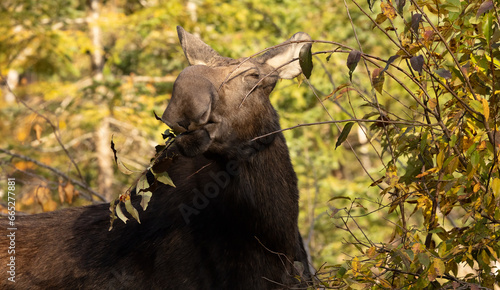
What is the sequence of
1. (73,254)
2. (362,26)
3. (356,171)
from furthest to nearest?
(356,171)
(362,26)
(73,254)

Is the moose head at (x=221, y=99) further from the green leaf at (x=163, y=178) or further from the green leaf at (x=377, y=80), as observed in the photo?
the green leaf at (x=377, y=80)

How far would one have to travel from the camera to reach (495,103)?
3855 mm

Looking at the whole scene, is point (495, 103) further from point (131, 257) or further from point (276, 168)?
point (131, 257)

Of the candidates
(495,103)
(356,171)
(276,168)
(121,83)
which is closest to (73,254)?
(276,168)

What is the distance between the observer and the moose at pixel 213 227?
4312mm

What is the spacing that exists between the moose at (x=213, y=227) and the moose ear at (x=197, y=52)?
0.01m

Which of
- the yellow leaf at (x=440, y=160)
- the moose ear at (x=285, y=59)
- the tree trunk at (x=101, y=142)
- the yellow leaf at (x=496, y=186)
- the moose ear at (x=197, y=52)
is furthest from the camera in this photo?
the tree trunk at (x=101, y=142)

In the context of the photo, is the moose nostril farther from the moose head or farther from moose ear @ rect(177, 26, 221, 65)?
moose ear @ rect(177, 26, 221, 65)

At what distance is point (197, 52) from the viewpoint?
193 inches

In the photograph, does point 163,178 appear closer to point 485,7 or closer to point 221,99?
point 221,99

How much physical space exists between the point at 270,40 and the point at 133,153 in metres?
4.78

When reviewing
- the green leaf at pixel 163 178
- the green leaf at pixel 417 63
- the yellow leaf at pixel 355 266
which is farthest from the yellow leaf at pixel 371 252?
the green leaf at pixel 163 178

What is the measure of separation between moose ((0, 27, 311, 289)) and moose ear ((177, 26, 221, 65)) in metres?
0.01

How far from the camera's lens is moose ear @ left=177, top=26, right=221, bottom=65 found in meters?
4.82
